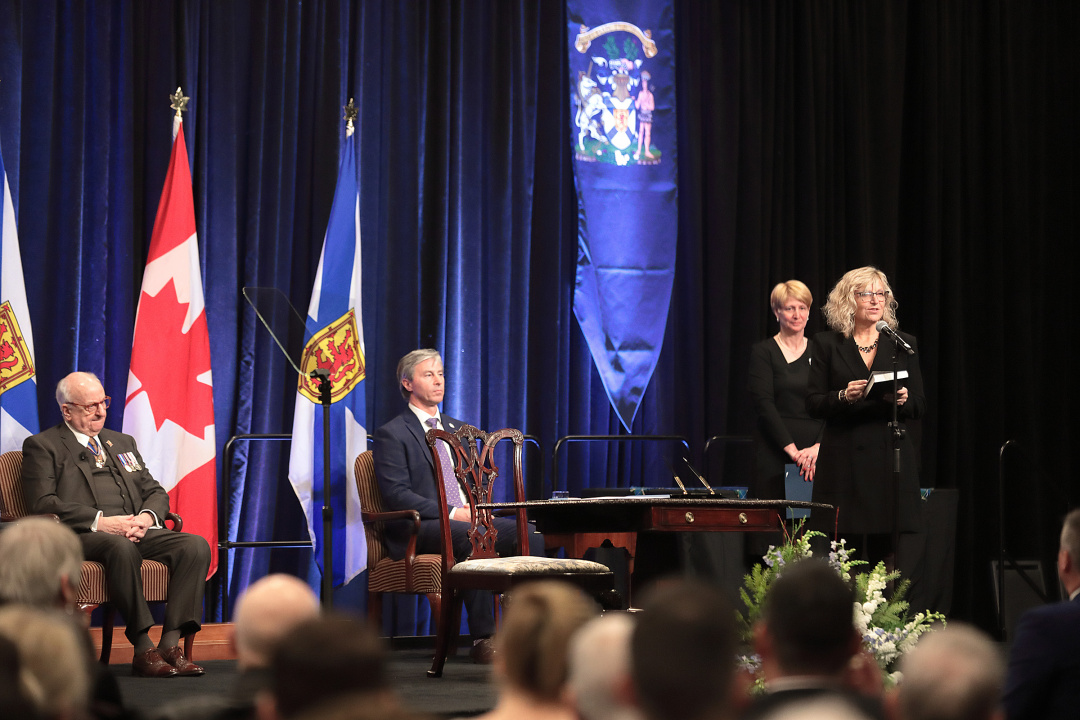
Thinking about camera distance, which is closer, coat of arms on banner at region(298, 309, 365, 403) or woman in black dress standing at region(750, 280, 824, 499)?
woman in black dress standing at region(750, 280, 824, 499)

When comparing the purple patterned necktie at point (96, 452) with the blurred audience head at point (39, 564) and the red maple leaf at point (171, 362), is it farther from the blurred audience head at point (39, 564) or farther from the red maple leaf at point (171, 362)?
the blurred audience head at point (39, 564)

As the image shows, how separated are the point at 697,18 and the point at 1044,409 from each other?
119 inches

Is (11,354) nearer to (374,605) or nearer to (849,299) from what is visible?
(374,605)

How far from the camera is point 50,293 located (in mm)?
5574

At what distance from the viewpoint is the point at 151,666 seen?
4543mm

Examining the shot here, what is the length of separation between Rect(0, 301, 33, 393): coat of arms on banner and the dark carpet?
49.3 inches

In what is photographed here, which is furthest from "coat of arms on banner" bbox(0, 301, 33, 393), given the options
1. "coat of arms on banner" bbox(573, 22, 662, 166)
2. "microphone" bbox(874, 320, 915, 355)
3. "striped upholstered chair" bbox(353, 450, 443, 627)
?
"microphone" bbox(874, 320, 915, 355)

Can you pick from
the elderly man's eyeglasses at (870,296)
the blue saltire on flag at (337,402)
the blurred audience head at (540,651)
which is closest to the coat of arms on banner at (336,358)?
the blue saltire on flag at (337,402)

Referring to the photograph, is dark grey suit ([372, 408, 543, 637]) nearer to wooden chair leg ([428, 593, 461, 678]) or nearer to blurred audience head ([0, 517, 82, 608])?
wooden chair leg ([428, 593, 461, 678])

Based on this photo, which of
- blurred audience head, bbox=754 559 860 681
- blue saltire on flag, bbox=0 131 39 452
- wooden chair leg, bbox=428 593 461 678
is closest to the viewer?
blurred audience head, bbox=754 559 860 681

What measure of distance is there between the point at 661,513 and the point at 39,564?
2314mm

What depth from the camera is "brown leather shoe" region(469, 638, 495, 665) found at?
16.7 feet

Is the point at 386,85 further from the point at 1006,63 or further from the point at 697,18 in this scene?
the point at 1006,63

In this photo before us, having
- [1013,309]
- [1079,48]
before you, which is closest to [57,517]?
[1013,309]
